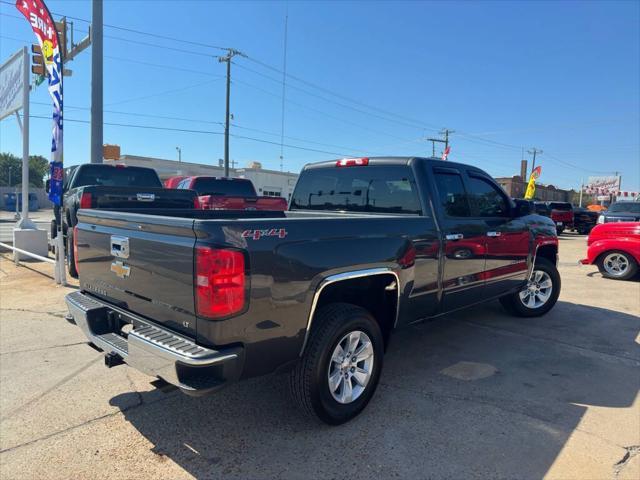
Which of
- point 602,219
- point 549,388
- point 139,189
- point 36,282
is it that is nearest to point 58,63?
point 139,189

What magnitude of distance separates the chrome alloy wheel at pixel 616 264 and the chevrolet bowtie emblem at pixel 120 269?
32.7ft

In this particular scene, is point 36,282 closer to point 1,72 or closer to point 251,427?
point 251,427

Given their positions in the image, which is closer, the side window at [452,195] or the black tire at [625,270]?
the side window at [452,195]

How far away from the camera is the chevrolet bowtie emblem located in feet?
10.2

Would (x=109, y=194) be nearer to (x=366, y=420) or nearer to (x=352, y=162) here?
(x=352, y=162)

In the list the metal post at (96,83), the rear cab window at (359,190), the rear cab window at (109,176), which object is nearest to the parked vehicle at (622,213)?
the rear cab window at (359,190)

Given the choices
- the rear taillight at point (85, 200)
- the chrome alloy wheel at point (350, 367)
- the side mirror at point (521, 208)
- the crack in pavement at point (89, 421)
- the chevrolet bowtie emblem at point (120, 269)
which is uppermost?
the side mirror at point (521, 208)

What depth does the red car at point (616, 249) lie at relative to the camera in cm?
919

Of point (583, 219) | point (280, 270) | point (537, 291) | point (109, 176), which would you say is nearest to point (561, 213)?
point (583, 219)

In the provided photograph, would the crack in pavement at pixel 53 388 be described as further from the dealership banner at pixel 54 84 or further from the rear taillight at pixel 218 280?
the dealership banner at pixel 54 84

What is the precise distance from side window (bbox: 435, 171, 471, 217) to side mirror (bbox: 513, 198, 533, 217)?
97cm

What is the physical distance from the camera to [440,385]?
396cm

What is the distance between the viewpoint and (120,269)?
317 cm

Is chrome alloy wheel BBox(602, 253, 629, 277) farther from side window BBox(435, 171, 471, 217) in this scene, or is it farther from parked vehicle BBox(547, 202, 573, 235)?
parked vehicle BBox(547, 202, 573, 235)
